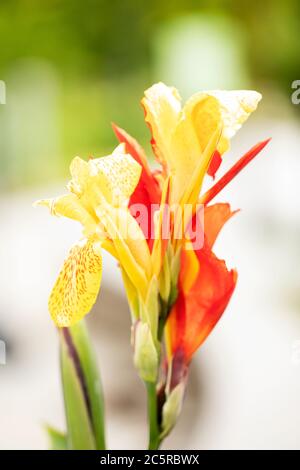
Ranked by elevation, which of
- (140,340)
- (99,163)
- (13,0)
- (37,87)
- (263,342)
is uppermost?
(13,0)

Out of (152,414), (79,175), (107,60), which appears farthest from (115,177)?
(107,60)

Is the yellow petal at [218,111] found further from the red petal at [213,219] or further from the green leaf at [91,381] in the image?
the green leaf at [91,381]

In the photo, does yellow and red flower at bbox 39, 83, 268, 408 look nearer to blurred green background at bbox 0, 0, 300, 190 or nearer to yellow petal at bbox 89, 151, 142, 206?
yellow petal at bbox 89, 151, 142, 206

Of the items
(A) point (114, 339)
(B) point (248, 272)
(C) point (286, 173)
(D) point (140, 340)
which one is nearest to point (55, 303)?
(D) point (140, 340)

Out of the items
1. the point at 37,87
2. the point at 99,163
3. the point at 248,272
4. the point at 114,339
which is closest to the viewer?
the point at 99,163

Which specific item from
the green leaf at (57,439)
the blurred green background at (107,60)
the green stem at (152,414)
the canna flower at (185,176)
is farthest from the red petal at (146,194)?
the blurred green background at (107,60)

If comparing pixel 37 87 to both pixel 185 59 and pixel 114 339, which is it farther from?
pixel 114 339

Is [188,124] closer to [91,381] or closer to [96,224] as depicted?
[96,224]

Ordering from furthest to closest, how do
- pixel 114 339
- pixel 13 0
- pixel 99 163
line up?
pixel 13 0 < pixel 114 339 < pixel 99 163
